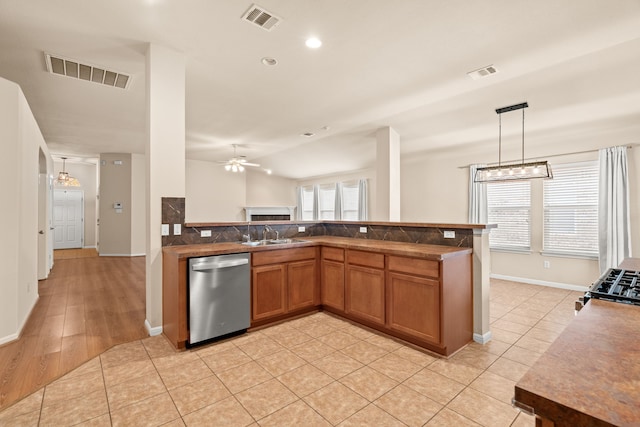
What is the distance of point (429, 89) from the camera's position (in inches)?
154

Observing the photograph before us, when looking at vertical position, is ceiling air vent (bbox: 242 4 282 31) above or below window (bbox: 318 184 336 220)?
above

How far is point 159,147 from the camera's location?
122 inches

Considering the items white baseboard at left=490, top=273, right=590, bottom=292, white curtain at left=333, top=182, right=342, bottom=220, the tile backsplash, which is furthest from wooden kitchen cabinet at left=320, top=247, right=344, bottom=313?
white curtain at left=333, top=182, right=342, bottom=220

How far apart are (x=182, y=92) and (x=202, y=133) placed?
315 centimetres

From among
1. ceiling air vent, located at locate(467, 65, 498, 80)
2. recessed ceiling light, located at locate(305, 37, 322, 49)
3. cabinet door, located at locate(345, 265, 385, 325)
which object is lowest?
cabinet door, located at locate(345, 265, 385, 325)

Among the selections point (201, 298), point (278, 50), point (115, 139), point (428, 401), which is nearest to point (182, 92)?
point (278, 50)

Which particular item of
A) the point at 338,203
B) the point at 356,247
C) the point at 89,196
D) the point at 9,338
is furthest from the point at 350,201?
the point at 89,196

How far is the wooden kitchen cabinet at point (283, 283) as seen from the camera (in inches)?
128

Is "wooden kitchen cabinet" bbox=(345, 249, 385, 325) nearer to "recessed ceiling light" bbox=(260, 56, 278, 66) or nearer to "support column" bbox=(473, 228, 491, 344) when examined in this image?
"support column" bbox=(473, 228, 491, 344)

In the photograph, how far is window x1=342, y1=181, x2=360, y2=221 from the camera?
891 centimetres

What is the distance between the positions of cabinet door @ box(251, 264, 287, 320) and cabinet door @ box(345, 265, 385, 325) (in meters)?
0.76

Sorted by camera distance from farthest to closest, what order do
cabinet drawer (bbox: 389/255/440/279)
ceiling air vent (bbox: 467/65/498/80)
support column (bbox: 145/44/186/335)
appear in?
ceiling air vent (bbox: 467/65/498/80) < support column (bbox: 145/44/186/335) < cabinet drawer (bbox: 389/255/440/279)

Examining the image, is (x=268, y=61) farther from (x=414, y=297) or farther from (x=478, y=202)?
(x=478, y=202)

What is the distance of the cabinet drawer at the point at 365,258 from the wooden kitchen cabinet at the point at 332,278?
0.14 metres
